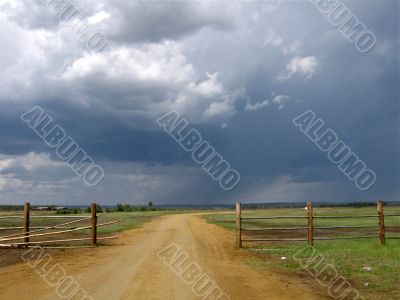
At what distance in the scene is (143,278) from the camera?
1156 centimetres

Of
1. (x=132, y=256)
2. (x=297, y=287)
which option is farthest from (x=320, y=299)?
(x=132, y=256)

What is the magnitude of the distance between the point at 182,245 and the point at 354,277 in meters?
8.94

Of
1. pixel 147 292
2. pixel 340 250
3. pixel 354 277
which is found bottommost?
pixel 147 292

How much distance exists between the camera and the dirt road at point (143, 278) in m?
9.95

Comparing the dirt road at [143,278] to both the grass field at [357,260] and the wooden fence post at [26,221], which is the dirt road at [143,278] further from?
the wooden fence post at [26,221]

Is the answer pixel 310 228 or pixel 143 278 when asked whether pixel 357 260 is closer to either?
pixel 310 228

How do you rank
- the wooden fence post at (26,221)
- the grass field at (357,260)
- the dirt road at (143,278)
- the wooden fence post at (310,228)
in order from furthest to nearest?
the wooden fence post at (26,221) → the wooden fence post at (310,228) → the grass field at (357,260) → the dirt road at (143,278)

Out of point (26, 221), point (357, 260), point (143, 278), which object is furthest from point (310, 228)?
point (26, 221)

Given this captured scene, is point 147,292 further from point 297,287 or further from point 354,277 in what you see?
point 354,277

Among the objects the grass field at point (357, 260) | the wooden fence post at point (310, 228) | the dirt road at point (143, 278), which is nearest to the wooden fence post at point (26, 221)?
the dirt road at point (143, 278)

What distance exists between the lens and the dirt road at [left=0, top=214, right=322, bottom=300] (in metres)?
9.95

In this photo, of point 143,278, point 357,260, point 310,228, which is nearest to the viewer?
point 143,278

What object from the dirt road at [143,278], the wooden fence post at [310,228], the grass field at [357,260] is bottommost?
the dirt road at [143,278]

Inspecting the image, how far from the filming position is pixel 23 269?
542 inches
